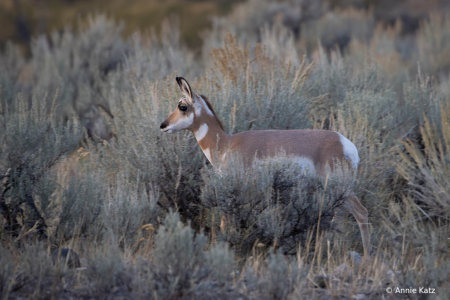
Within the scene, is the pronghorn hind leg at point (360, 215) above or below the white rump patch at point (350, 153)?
below

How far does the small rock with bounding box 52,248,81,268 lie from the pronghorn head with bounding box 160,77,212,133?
1.79m

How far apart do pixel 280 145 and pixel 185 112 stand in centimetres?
119

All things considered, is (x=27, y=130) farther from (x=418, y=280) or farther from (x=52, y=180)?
(x=418, y=280)

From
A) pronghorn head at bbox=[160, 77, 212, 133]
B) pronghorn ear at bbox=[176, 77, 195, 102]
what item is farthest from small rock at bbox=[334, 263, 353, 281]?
pronghorn ear at bbox=[176, 77, 195, 102]

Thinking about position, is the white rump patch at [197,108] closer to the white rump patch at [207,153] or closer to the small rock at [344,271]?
the white rump patch at [207,153]

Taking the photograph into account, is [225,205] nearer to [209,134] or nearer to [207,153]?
[207,153]

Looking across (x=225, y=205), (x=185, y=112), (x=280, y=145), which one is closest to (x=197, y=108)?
(x=185, y=112)

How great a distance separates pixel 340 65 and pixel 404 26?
18.8m

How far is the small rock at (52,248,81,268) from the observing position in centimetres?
398

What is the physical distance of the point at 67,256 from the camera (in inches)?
154

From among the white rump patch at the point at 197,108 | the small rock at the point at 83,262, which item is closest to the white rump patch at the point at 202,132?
the white rump patch at the point at 197,108

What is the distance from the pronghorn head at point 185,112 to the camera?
5.50 metres

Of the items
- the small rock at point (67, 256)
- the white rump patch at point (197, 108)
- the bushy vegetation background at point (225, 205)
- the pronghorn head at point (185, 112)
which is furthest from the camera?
the white rump patch at point (197, 108)

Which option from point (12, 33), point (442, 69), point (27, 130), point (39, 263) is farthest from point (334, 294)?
point (12, 33)
